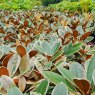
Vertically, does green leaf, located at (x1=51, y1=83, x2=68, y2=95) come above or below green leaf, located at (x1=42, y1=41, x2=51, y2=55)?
above

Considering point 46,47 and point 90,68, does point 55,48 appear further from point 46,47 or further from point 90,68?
point 90,68

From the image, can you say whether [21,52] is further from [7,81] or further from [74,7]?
[74,7]

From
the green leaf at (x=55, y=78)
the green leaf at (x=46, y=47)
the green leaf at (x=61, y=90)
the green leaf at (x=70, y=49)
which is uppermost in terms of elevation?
the green leaf at (x=61, y=90)

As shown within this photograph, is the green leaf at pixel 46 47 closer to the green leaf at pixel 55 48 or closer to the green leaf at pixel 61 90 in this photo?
the green leaf at pixel 55 48

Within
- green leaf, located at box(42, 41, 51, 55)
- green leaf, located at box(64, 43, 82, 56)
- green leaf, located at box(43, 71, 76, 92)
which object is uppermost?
green leaf, located at box(43, 71, 76, 92)

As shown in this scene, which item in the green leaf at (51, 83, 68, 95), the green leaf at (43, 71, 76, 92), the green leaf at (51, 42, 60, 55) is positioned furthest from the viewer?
the green leaf at (51, 42, 60, 55)

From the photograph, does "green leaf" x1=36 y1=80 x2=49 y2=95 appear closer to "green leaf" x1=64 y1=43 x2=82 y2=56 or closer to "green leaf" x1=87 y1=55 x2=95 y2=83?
"green leaf" x1=87 y1=55 x2=95 y2=83

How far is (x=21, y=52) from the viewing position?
1.41 m

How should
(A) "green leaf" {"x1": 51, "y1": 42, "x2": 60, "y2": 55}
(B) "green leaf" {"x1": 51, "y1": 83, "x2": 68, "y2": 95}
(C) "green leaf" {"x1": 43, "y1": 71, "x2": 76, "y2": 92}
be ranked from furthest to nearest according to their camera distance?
(A) "green leaf" {"x1": 51, "y1": 42, "x2": 60, "y2": 55}
(C) "green leaf" {"x1": 43, "y1": 71, "x2": 76, "y2": 92}
(B) "green leaf" {"x1": 51, "y1": 83, "x2": 68, "y2": 95}

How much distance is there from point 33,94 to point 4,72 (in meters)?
0.32

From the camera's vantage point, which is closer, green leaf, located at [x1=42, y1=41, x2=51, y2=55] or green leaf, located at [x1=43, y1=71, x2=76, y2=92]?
green leaf, located at [x1=43, y1=71, x2=76, y2=92]

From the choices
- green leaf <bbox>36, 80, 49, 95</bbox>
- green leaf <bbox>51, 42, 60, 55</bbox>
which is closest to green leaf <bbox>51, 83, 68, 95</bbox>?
green leaf <bbox>36, 80, 49, 95</bbox>

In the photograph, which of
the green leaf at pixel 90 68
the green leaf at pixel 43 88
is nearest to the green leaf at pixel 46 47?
the green leaf at pixel 90 68

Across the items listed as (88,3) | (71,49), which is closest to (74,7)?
(88,3)
